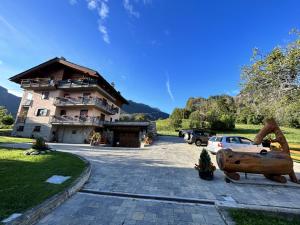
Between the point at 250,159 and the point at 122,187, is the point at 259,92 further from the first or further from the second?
the point at 122,187

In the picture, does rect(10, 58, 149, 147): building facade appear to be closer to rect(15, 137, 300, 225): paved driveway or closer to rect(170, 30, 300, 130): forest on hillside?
rect(170, 30, 300, 130): forest on hillside

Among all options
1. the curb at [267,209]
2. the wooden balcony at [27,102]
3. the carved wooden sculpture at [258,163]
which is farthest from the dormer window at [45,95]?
the curb at [267,209]

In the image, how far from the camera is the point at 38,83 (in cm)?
2634

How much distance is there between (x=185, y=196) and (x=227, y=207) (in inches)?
49.5

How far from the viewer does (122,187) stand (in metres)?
6.03

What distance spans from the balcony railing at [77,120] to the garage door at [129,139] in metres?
3.86

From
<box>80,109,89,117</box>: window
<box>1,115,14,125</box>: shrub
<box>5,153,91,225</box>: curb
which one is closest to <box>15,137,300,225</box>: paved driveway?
<box>5,153,91,225</box>: curb

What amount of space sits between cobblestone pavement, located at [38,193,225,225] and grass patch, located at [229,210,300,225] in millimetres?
429

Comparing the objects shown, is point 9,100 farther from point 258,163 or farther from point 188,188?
point 258,163

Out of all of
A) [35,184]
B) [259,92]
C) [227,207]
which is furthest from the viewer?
[259,92]

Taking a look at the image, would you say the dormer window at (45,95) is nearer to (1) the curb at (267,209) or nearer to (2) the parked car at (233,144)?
(2) the parked car at (233,144)

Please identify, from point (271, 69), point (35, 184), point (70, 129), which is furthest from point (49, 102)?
point (271, 69)

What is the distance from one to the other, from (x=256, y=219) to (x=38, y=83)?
3081 cm

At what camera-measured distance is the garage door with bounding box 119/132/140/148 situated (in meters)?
23.9
